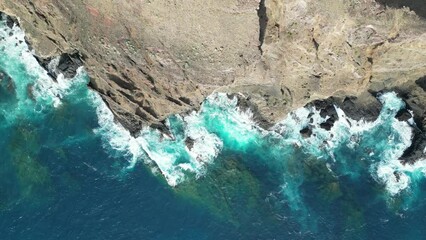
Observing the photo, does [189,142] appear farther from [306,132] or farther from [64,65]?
[64,65]

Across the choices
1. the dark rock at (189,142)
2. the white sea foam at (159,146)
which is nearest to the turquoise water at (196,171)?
the white sea foam at (159,146)

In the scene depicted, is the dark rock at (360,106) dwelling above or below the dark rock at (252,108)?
above

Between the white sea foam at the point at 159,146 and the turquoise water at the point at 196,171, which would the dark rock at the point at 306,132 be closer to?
the turquoise water at the point at 196,171

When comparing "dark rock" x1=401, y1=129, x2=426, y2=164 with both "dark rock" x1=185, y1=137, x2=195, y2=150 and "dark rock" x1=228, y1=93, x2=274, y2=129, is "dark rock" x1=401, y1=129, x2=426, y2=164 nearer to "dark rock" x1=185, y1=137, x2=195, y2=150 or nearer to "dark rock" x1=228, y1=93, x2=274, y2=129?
"dark rock" x1=228, y1=93, x2=274, y2=129

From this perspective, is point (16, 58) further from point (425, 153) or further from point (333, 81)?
point (425, 153)

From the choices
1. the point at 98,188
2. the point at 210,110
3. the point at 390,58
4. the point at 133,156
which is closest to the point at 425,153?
the point at 390,58


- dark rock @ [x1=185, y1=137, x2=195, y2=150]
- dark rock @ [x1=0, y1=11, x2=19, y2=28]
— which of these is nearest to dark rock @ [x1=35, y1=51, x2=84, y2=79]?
dark rock @ [x1=0, y1=11, x2=19, y2=28]
